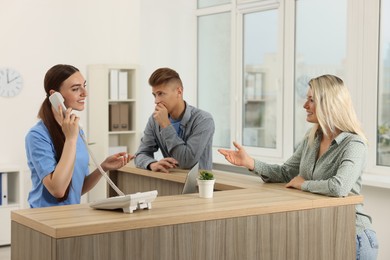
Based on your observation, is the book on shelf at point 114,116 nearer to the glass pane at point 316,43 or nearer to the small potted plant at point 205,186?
the glass pane at point 316,43

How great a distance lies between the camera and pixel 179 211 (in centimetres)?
276

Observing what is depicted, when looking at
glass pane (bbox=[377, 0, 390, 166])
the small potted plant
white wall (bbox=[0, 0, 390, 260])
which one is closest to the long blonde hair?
the small potted plant

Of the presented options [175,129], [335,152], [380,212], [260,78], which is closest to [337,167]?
[335,152]

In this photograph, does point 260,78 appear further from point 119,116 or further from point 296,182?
point 296,182

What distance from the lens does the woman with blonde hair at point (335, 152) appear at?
313cm

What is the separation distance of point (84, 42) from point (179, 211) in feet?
14.5

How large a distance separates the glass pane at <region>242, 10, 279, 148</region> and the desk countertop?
2865mm

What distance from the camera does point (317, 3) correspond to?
18.9 ft

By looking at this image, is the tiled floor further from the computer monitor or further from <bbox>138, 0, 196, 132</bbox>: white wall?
the computer monitor

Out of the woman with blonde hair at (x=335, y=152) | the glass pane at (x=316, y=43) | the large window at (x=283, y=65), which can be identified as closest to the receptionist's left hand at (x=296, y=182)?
the woman with blonde hair at (x=335, y=152)

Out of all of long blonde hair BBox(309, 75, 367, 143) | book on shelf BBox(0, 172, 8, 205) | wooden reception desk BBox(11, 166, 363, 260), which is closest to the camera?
wooden reception desk BBox(11, 166, 363, 260)

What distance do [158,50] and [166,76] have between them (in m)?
2.88

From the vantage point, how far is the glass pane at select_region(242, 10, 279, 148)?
20.7 feet

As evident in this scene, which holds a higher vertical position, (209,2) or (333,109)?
(209,2)
